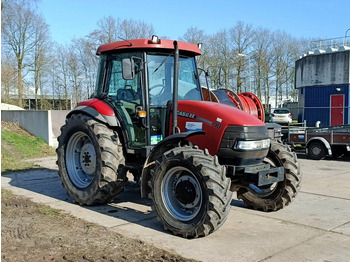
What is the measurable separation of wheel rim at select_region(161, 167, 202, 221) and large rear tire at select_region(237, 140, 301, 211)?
51.9 inches

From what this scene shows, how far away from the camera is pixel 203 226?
4.57 meters

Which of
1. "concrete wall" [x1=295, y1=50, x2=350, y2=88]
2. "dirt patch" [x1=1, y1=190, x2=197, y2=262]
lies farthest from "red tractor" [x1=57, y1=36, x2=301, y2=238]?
"concrete wall" [x1=295, y1=50, x2=350, y2=88]

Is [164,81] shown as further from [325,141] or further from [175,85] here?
[325,141]

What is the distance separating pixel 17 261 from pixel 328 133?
12.1m

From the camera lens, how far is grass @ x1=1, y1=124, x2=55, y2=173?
36.3 ft

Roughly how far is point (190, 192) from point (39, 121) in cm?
1199

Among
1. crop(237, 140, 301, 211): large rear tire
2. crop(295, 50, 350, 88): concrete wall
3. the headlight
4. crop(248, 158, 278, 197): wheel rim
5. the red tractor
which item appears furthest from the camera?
crop(295, 50, 350, 88): concrete wall

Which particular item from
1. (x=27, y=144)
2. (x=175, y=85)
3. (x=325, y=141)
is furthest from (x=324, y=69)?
(x=175, y=85)

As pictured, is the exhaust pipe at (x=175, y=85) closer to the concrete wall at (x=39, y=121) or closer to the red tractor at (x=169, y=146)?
the red tractor at (x=169, y=146)

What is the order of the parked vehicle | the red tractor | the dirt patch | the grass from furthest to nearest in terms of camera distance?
1. the parked vehicle
2. the grass
3. the red tractor
4. the dirt patch

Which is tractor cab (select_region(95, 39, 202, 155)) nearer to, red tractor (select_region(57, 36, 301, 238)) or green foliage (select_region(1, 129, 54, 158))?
red tractor (select_region(57, 36, 301, 238))

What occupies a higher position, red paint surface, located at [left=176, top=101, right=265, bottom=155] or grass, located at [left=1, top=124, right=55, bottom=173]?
red paint surface, located at [left=176, top=101, right=265, bottom=155]

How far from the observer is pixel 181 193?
4.97 meters

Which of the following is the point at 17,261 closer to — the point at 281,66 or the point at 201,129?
the point at 201,129
